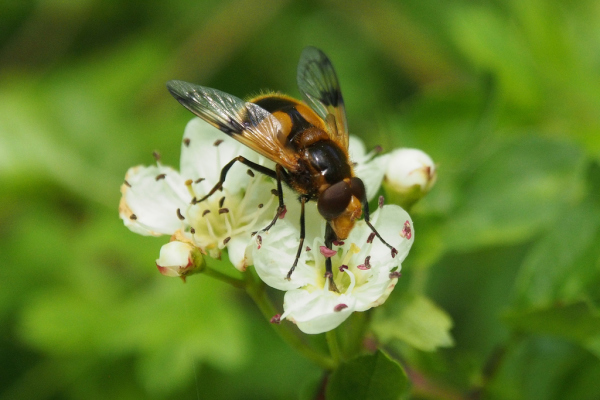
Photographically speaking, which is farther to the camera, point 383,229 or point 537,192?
point 537,192

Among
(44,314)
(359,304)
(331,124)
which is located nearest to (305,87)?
(331,124)

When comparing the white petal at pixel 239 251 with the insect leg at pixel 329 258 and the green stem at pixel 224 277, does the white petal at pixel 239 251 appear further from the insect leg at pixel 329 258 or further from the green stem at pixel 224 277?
the insect leg at pixel 329 258

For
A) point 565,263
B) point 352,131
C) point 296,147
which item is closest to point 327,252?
point 296,147

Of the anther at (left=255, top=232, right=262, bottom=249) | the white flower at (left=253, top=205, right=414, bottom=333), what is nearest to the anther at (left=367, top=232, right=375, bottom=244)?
the white flower at (left=253, top=205, right=414, bottom=333)

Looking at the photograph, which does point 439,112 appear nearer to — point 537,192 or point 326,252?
point 537,192

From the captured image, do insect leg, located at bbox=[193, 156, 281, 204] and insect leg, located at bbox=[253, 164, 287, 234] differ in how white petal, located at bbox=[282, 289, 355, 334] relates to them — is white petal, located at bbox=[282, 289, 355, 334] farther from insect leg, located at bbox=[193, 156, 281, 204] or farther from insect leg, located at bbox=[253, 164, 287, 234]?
insect leg, located at bbox=[193, 156, 281, 204]

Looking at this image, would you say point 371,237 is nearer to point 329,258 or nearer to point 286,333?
point 329,258

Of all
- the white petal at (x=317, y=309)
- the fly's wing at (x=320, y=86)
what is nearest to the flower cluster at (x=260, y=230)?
the white petal at (x=317, y=309)
